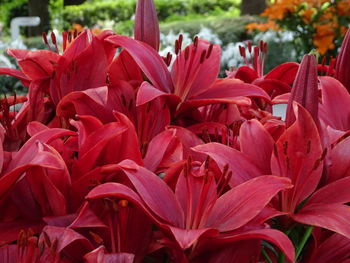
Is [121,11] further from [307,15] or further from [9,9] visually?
[307,15]

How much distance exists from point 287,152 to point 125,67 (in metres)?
0.31

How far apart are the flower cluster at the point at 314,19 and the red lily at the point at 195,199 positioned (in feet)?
14.7

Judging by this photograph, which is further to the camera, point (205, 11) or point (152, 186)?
point (205, 11)

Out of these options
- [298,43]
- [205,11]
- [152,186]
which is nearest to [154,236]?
[152,186]

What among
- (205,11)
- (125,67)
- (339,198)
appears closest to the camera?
(339,198)

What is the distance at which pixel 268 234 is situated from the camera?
64 cm

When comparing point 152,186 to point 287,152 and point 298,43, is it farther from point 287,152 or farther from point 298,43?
point 298,43

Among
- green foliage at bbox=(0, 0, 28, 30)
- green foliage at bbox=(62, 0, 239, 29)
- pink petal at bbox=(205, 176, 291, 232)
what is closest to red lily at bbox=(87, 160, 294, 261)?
pink petal at bbox=(205, 176, 291, 232)

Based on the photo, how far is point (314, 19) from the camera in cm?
535

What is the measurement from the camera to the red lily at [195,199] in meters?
0.67

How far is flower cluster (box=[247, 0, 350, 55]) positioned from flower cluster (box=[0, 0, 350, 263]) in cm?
431

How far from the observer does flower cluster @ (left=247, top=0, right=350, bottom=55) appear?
16.9 feet

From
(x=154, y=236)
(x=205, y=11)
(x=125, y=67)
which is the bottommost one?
(x=205, y=11)

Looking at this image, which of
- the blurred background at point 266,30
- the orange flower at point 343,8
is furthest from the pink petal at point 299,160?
the orange flower at point 343,8
